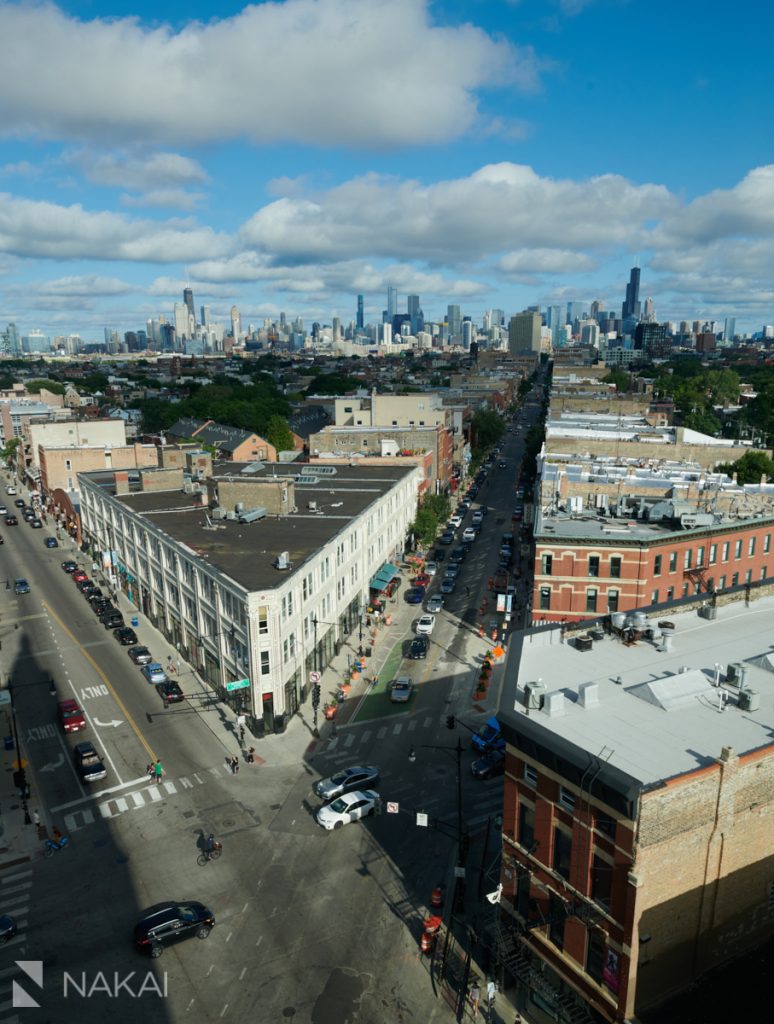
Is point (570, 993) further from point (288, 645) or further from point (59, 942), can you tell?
point (288, 645)

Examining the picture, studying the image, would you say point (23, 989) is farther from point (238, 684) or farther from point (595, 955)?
point (595, 955)

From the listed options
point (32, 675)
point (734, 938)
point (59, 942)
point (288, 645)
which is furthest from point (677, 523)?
point (32, 675)

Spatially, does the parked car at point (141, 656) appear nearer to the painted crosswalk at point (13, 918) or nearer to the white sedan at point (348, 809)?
the painted crosswalk at point (13, 918)

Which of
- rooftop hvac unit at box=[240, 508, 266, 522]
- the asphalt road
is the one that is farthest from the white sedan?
rooftop hvac unit at box=[240, 508, 266, 522]

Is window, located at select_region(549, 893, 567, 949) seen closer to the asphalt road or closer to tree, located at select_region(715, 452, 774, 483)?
the asphalt road

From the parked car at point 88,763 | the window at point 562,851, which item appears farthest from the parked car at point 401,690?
the window at point 562,851

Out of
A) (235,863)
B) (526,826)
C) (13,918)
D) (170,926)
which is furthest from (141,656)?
(526,826)
